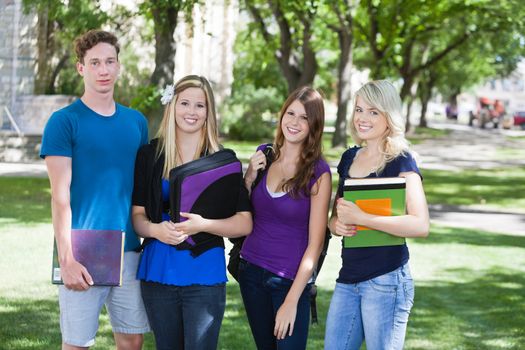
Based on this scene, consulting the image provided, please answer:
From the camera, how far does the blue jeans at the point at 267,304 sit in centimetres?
417

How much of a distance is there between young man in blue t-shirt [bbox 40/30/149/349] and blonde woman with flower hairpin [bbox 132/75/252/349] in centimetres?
12

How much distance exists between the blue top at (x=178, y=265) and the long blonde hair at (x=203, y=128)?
0.15m

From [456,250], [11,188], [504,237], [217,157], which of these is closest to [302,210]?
[217,157]

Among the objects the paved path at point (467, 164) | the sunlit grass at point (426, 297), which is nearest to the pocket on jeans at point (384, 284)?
the sunlit grass at point (426, 297)

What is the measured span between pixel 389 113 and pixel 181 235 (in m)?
1.09

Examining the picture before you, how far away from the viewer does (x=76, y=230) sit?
4145 mm

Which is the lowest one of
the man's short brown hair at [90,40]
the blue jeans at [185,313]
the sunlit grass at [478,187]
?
the sunlit grass at [478,187]

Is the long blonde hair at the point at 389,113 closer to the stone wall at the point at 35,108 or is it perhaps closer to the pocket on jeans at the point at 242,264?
the pocket on jeans at the point at 242,264

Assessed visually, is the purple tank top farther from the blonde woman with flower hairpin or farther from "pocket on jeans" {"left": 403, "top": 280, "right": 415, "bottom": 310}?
"pocket on jeans" {"left": 403, "top": 280, "right": 415, "bottom": 310}

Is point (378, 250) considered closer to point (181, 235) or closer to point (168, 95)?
point (181, 235)

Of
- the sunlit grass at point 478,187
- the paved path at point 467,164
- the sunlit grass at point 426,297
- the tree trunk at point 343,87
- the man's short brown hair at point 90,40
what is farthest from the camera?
the tree trunk at point 343,87

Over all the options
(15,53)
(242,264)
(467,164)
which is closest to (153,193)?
(242,264)

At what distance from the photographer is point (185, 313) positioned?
4.07 m

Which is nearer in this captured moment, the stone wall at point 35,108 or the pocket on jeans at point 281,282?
the pocket on jeans at point 281,282
